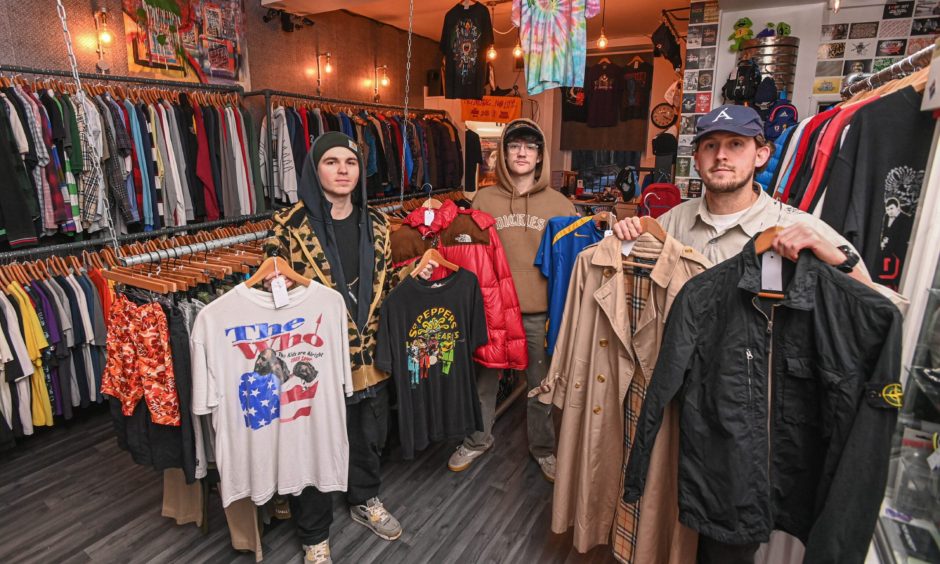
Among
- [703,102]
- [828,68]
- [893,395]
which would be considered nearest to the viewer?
[893,395]

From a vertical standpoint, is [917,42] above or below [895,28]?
below

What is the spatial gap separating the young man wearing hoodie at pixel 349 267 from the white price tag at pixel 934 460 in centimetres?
194

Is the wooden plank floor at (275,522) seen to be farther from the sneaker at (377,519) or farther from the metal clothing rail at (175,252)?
the metal clothing rail at (175,252)

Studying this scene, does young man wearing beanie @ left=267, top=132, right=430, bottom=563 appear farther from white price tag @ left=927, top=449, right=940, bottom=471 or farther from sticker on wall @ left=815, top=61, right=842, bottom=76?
sticker on wall @ left=815, top=61, right=842, bottom=76

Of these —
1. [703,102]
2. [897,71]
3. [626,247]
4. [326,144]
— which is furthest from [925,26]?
[326,144]

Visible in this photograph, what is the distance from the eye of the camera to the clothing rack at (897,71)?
1844 millimetres

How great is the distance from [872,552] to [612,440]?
819 mm

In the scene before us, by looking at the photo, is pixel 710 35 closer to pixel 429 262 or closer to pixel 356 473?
pixel 429 262

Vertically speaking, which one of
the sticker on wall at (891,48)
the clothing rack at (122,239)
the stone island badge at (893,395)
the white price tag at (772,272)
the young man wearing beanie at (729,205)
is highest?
the sticker on wall at (891,48)

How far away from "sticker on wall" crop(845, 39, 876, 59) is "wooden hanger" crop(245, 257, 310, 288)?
14.3 feet

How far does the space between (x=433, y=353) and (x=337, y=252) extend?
0.68 m

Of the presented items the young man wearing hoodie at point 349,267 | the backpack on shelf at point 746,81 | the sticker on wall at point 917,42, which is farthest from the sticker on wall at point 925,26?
the young man wearing hoodie at point 349,267

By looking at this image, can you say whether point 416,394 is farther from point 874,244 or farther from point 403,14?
point 403,14

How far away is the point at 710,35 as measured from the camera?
167 inches
